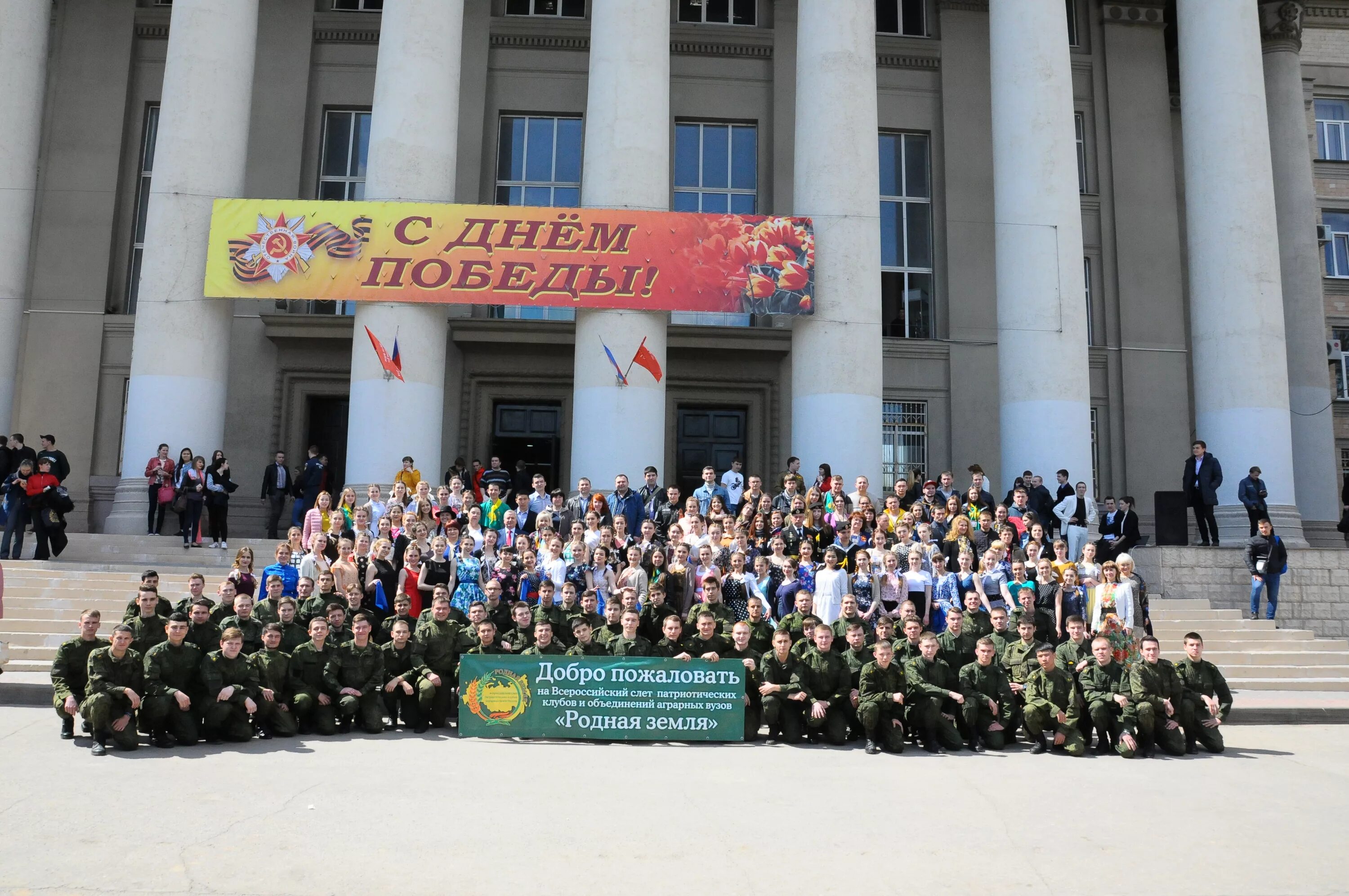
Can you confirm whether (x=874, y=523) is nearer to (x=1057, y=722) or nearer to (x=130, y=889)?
(x=1057, y=722)

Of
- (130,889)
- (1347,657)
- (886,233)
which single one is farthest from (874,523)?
(886,233)

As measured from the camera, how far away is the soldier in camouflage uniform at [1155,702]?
10.2 meters

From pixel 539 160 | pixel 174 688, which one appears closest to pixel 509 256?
pixel 539 160

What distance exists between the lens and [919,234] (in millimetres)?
25453

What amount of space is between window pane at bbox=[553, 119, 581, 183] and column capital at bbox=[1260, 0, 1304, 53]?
52.2ft

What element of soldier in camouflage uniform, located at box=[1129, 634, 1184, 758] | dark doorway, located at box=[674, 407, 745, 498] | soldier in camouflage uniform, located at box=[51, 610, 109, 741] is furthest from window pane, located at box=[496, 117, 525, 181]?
soldier in camouflage uniform, located at box=[1129, 634, 1184, 758]

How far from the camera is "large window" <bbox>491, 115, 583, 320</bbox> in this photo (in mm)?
24891

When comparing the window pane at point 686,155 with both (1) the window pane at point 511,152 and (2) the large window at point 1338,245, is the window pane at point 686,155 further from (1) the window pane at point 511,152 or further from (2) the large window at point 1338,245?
(2) the large window at point 1338,245

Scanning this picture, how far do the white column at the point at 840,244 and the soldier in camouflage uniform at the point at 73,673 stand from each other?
1183 cm

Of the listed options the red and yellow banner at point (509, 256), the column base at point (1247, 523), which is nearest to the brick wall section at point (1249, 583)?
the column base at point (1247, 523)

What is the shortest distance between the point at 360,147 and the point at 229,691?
17.7m

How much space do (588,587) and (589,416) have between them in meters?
6.49

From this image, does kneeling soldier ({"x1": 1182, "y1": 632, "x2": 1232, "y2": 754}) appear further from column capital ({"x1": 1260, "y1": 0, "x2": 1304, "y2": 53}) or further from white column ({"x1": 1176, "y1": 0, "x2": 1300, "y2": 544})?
column capital ({"x1": 1260, "y1": 0, "x2": 1304, "y2": 53})

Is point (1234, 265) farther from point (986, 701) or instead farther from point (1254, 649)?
point (986, 701)
